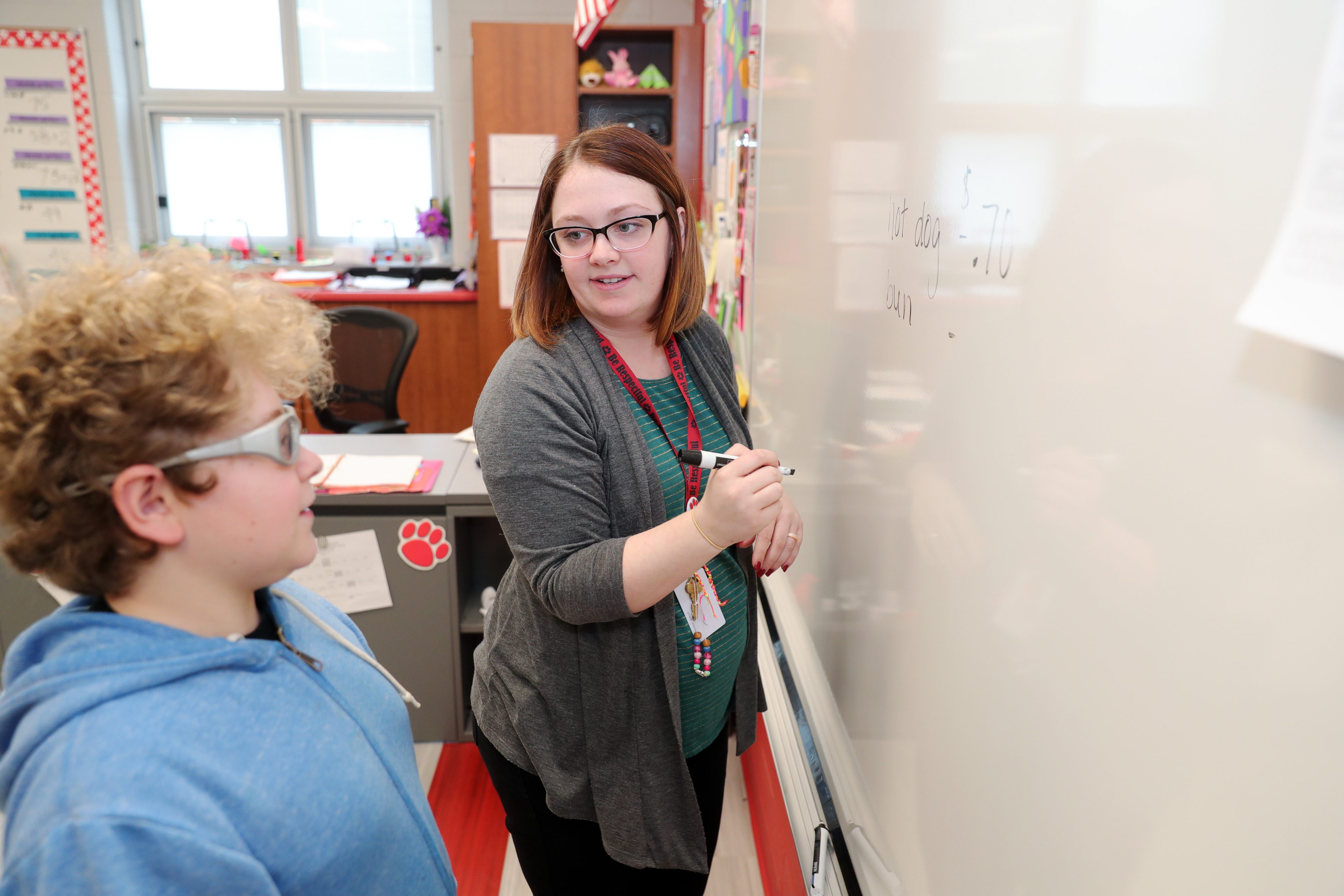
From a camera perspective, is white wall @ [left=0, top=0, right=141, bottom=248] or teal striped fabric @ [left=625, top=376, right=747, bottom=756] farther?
white wall @ [left=0, top=0, right=141, bottom=248]

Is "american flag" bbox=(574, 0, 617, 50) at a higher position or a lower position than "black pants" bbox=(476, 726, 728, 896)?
higher

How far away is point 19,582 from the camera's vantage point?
2328 mm

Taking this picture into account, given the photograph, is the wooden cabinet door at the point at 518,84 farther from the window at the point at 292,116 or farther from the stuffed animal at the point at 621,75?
the window at the point at 292,116

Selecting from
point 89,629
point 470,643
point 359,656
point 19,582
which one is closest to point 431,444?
point 470,643

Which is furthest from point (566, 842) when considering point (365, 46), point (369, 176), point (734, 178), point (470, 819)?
point (365, 46)

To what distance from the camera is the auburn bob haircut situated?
3.53ft

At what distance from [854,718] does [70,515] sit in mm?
855

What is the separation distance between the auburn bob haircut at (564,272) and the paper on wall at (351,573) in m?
1.37

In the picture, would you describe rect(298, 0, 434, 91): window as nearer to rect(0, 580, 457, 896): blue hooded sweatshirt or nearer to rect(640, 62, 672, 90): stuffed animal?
rect(640, 62, 672, 90): stuffed animal

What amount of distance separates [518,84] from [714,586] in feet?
12.9

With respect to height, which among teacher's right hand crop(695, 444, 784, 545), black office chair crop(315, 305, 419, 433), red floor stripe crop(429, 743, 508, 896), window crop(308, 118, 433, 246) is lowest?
red floor stripe crop(429, 743, 508, 896)

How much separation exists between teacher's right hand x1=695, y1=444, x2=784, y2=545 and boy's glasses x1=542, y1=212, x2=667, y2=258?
33 cm

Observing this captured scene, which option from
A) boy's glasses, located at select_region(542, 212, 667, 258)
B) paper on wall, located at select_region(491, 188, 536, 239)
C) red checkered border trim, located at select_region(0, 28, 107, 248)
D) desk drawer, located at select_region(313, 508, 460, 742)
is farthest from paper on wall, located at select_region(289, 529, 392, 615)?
red checkered border trim, located at select_region(0, 28, 107, 248)

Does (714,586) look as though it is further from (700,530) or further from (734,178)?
(734,178)
